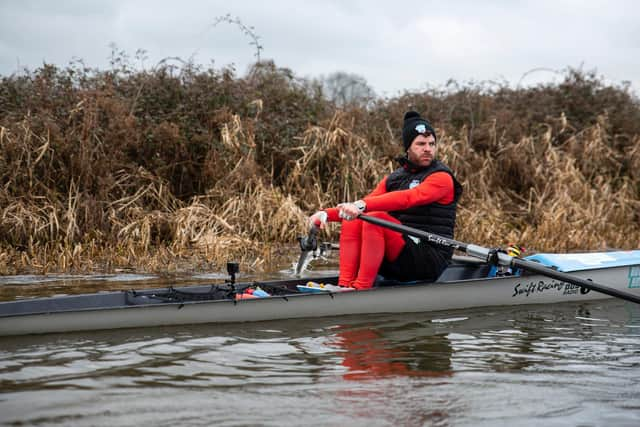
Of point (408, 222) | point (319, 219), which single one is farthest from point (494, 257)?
point (319, 219)

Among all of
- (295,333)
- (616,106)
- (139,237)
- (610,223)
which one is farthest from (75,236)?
(616,106)

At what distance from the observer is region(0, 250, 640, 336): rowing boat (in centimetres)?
566

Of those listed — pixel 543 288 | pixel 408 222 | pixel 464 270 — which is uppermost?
pixel 408 222

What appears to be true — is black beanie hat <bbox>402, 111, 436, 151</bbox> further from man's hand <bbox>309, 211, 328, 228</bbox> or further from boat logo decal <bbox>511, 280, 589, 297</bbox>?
boat logo decal <bbox>511, 280, 589, 297</bbox>

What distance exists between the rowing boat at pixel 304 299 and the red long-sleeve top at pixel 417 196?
67cm

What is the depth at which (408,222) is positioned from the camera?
22.5 feet

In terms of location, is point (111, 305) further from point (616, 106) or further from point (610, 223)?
point (616, 106)

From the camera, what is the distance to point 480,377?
462 cm

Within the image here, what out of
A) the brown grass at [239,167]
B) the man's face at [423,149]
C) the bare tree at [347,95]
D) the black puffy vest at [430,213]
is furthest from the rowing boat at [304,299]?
the bare tree at [347,95]

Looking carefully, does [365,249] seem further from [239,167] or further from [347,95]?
[347,95]

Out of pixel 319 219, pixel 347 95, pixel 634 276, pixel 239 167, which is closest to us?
pixel 319 219

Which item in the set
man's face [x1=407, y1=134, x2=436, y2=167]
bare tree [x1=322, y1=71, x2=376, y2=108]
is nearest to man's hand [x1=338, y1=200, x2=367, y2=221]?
man's face [x1=407, y1=134, x2=436, y2=167]

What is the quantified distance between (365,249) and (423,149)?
1020 millimetres

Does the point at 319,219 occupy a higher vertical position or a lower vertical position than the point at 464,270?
higher
